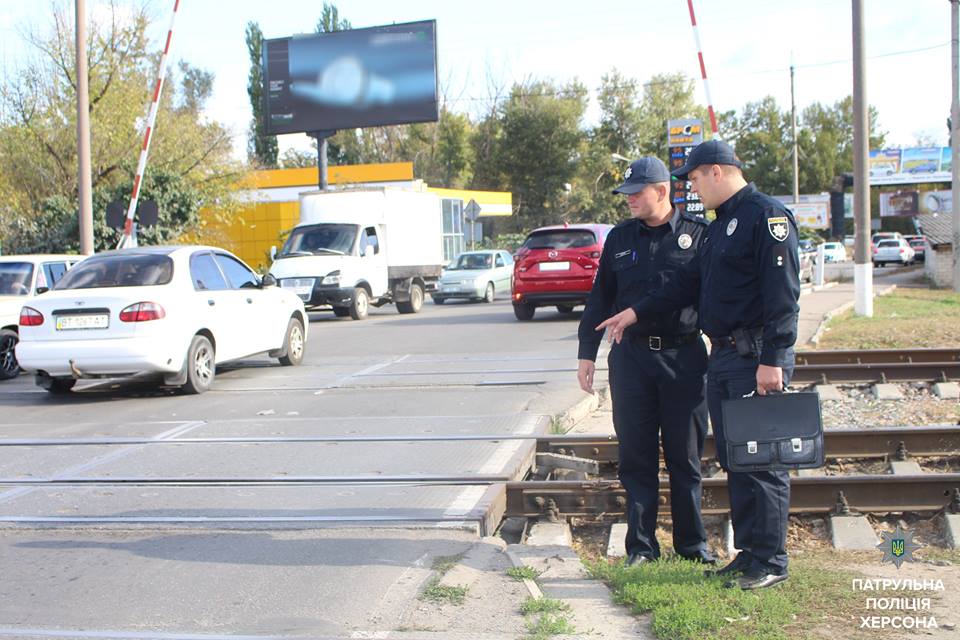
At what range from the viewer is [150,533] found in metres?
5.79

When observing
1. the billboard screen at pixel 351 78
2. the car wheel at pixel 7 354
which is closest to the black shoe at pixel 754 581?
the car wheel at pixel 7 354

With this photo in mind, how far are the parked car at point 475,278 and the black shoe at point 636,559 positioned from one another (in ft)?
76.4

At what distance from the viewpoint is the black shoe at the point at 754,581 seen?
436 cm

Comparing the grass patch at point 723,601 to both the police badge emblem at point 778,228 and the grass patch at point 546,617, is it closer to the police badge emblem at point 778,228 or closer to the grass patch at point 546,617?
the grass patch at point 546,617

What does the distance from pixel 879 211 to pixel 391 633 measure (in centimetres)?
8969

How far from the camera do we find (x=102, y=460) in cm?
781

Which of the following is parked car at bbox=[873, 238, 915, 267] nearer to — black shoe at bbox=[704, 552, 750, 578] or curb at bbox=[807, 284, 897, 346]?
curb at bbox=[807, 284, 897, 346]

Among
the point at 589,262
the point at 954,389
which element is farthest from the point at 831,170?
the point at 954,389

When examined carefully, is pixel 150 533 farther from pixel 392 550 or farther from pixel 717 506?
pixel 717 506

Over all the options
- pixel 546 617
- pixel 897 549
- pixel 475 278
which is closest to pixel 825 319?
pixel 475 278

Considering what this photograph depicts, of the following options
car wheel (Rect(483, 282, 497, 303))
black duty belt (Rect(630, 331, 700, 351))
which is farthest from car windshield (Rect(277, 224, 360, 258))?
black duty belt (Rect(630, 331, 700, 351))

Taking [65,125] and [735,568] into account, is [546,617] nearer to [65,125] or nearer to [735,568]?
[735,568]

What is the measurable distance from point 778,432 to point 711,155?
1.22 metres

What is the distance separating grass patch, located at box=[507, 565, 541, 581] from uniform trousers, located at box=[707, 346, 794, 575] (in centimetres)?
93
